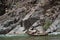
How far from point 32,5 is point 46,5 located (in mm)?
3360

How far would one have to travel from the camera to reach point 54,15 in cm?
4725

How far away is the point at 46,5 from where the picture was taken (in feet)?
170

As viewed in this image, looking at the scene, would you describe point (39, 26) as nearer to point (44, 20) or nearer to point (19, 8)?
point (44, 20)

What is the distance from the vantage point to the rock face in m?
44.4

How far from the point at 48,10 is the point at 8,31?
8283 mm

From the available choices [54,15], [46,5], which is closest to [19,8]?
[46,5]

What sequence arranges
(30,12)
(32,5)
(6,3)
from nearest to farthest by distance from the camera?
(30,12) < (32,5) < (6,3)

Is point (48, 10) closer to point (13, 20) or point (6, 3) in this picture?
point (13, 20)

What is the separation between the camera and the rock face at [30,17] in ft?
146

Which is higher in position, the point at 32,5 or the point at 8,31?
the point at 32,5

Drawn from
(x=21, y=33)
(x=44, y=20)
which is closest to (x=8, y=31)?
(x=21, y=33)

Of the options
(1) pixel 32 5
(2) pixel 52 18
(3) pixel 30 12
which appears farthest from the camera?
(1) pixel 32 5

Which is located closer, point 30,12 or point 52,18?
point 52,18

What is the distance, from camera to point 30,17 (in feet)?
156
